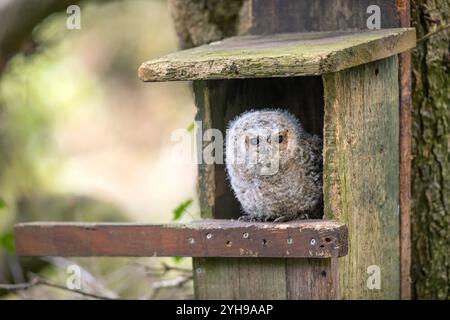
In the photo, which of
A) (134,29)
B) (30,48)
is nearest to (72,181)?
(134,29)

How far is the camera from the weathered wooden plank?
8.84 feet

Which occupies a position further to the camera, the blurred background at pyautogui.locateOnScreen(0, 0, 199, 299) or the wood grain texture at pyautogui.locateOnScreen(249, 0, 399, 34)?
the blurred background at pyautogui.locateOnScreen(0, 0, 199, 299)

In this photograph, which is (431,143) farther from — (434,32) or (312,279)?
(312,279)

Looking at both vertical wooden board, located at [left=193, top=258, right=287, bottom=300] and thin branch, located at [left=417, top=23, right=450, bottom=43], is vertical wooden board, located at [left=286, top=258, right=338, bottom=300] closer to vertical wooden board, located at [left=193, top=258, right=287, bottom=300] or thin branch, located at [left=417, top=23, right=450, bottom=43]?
vertical wooden board, located at [left=193, top=258, right=287, bottom=300]

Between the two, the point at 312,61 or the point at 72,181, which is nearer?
the point at 312,61

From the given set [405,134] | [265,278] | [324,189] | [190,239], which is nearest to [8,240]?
[190,239]

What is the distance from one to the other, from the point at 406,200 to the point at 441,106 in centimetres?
47

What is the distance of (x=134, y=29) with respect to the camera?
917 cm

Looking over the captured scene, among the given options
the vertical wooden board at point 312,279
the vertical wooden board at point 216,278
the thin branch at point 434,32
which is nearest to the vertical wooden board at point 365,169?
the vertical wooden board at point 312,279

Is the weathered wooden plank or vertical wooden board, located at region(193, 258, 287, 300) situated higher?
the weathered wooden plank

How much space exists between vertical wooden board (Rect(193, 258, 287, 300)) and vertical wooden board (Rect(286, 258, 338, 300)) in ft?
0.11

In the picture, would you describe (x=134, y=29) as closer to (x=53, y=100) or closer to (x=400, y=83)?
(x=53, y=100)

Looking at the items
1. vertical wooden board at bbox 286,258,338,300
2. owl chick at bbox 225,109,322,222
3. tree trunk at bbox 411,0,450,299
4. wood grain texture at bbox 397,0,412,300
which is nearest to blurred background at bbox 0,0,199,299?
owl chick at bbox 225,109,322,222
